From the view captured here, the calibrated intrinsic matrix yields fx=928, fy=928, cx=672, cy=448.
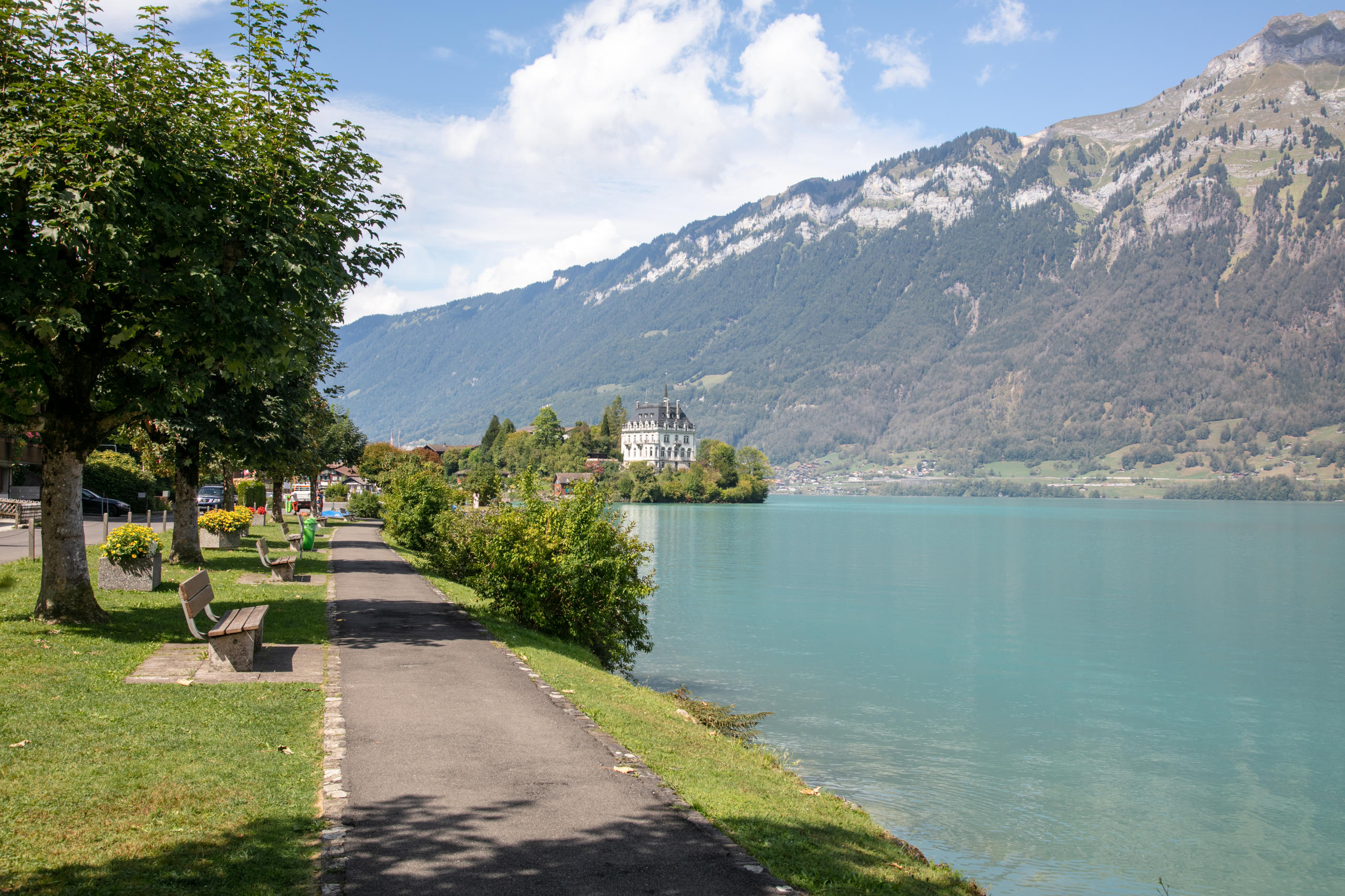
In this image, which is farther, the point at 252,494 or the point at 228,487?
the point at 252,494

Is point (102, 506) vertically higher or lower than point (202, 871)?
higher

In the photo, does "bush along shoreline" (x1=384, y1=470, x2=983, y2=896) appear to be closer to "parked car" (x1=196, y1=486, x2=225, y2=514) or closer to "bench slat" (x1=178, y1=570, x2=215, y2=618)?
"bench slat" (x1=178, y1=570, x2=215, y2=618)

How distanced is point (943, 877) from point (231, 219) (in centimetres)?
1237

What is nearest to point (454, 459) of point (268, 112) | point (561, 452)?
point (561, 452)

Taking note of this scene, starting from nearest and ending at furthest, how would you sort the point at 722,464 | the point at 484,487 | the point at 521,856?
the point at 521,856
the point at 484,487
the point at 722,464

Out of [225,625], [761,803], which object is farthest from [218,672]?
[761,803]

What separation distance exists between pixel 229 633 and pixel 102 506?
42.3 metres

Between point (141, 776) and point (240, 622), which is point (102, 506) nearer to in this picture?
point (240, 622)

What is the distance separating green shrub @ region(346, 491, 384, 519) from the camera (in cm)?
6975

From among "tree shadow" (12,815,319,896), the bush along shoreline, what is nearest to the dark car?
the bush along shoreline

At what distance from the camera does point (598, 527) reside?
18.1 m

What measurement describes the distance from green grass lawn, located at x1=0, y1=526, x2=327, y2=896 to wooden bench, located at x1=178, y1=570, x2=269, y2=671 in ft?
2.32

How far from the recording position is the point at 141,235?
12.4 m

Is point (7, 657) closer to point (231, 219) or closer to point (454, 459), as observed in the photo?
point (231, 219)
